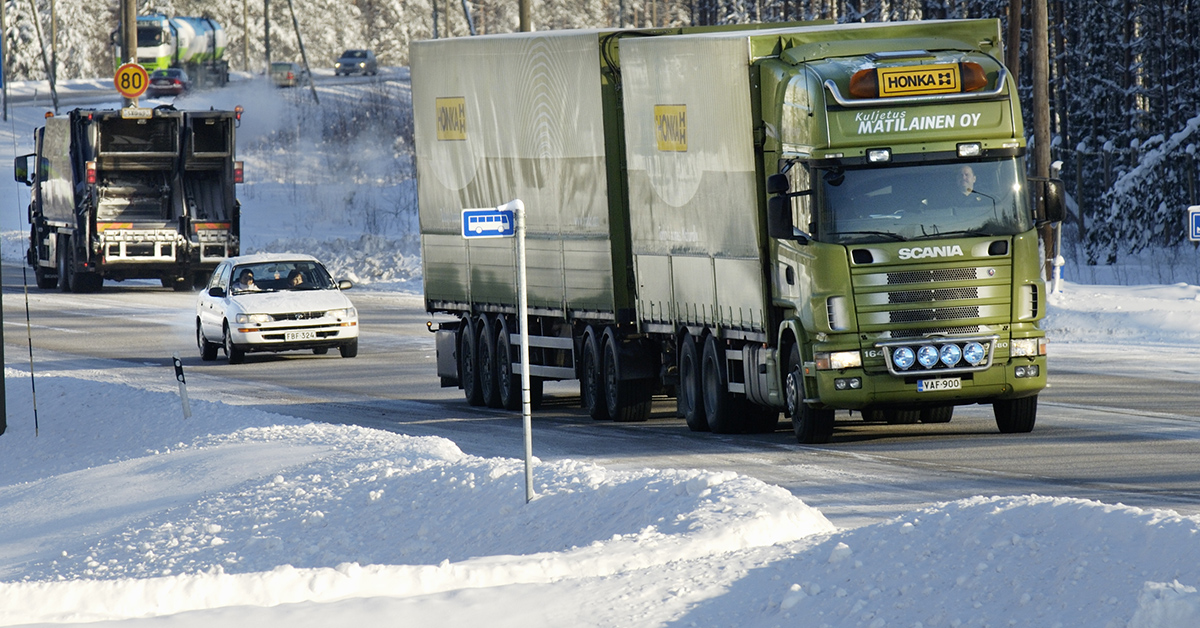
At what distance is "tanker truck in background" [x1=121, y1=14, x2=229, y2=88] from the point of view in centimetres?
9094

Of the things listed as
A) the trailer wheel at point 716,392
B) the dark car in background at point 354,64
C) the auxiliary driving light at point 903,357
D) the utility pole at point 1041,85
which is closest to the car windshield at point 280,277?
the trailer wheel at point 716,392

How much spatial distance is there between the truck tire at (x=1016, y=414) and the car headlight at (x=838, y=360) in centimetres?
170

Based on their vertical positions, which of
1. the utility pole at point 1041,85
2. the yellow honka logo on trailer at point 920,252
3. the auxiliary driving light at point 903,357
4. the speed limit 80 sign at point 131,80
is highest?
the speed limit 80 sign at point 131,80

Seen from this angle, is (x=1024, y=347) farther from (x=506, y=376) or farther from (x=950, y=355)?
(x=506, y=376)

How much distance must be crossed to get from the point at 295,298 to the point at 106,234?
558 inches

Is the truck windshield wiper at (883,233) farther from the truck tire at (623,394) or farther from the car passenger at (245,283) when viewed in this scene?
the car passenger at (245,283)

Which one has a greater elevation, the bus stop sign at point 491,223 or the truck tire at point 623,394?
the bus stop sign at point 491,223

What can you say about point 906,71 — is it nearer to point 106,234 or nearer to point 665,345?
point 665,345

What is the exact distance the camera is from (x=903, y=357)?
14.4 m

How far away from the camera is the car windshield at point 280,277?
26.1 meters

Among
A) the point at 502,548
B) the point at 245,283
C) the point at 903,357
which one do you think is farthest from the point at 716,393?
the point at 245,283

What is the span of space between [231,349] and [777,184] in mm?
12996

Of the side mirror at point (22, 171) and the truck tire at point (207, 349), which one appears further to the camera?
the side mirror at point (22, 171)

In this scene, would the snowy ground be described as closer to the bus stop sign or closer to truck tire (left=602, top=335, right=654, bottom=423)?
the bus stop sign
